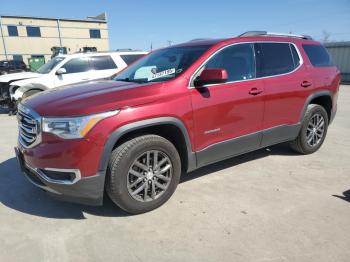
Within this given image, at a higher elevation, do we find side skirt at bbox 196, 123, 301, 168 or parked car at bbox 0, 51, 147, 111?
parked car at bbox 0, 51, 147, 111

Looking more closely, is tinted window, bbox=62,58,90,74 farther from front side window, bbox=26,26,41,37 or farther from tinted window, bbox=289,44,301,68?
front side window, bbox=26,26,41,37

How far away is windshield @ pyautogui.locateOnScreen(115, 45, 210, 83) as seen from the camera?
376cm

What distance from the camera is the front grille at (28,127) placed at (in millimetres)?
3145

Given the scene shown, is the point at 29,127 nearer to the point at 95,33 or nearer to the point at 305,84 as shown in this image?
the point at 305,84

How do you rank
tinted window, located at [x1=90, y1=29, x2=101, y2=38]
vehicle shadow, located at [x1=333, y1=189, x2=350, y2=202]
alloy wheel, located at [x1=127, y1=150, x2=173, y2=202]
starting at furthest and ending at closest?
tinted window, located at [x1=90, y1=29, x2=101, y2=38]
vehicle shadow, located at [x1=333, y1=189, x2=350, y2=202]
alloy wheel, located at [x1=127, y1=150, x2=173, y2=202]

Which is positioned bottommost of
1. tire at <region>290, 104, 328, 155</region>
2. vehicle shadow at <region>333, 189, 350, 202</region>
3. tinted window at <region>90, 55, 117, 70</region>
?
vehicle shadow at <region>333, 189, 350, 202</region>

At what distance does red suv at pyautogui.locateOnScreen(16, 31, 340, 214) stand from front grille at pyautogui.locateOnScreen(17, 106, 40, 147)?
0.01 meters

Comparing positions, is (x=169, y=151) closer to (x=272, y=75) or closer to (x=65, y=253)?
(x=65, y=253)

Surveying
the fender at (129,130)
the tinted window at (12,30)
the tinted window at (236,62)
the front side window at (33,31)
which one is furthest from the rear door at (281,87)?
the front side window at (33,31)

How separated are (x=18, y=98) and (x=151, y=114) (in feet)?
24.7

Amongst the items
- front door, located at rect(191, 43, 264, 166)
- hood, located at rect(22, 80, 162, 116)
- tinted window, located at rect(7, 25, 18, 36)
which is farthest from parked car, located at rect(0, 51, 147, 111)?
tinted window, located at rect(7, 25, 18, 36)

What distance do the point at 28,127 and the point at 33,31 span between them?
48.2 metres

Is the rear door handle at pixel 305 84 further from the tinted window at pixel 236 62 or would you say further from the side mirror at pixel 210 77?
the side mirror at pixel 210 77

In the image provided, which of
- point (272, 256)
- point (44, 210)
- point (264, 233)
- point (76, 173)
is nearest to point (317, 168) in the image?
point (264, 233)
